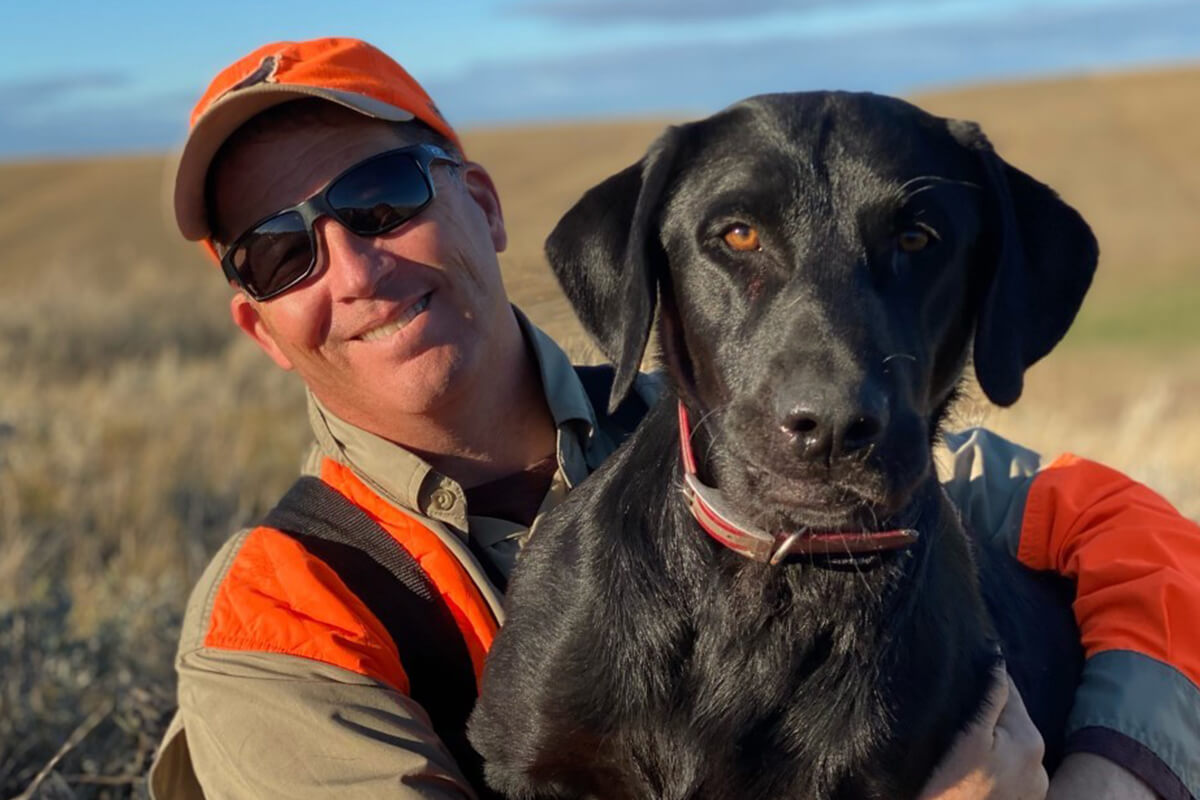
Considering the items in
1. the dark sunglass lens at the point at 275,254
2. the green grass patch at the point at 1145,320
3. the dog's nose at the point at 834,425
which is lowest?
the green grass patch at the point at 1145,320

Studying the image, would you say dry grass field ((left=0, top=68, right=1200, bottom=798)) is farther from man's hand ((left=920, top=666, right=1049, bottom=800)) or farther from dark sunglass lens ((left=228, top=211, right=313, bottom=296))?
dark sunglass lens ((left=228, top=211, right=313, bottom=296))

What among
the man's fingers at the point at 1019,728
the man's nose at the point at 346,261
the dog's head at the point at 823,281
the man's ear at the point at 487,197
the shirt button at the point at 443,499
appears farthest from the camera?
the man's ear at the point at 487,197

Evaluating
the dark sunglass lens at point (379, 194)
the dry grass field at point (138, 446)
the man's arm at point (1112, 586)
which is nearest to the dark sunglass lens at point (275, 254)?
the dark sunglass lens at point (379, 194)

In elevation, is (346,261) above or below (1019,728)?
above

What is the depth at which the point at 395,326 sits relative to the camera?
336cm

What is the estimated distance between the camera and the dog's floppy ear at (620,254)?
2613 mm

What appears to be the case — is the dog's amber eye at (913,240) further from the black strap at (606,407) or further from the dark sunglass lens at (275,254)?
the dark sunglass lens at (275,254)

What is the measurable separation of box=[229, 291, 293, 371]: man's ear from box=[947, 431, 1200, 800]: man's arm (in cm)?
177

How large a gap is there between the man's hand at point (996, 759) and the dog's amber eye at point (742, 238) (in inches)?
38.1

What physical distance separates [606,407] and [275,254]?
3.07ft

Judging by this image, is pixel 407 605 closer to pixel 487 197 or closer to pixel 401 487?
pixel 401 487

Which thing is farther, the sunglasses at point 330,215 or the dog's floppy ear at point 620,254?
the sunglasses at point 330,215

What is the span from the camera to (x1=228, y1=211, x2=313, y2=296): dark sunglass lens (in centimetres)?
331

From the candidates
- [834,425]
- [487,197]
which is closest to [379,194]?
[487,197]
